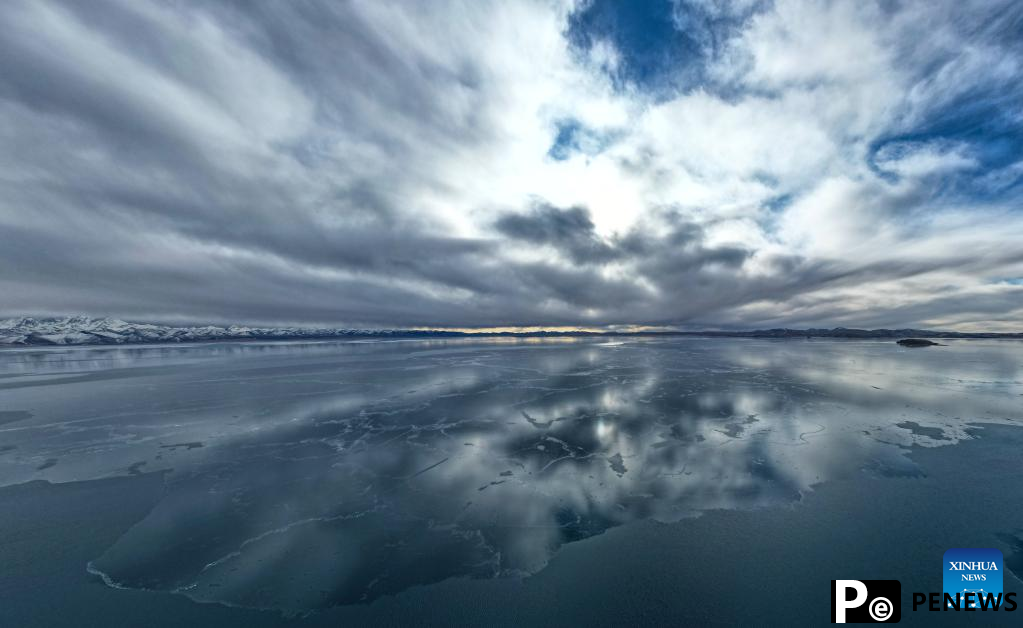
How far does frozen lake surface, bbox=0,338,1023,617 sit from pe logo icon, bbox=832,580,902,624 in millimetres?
259

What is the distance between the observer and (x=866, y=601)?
216 inches

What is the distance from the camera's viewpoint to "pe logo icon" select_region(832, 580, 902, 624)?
522 centimetres

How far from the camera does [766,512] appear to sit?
25.3 feet

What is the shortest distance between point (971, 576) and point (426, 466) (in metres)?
11.3

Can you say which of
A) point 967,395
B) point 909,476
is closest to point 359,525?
point 909,476

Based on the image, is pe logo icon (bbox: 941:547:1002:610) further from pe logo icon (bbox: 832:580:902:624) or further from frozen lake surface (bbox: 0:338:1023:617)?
pe logo icon (bbox: 832:580:902:624)

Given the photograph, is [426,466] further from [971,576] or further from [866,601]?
[971,576]

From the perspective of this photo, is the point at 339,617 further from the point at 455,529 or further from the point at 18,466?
the point at 18,466

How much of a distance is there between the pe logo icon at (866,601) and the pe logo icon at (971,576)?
750mm

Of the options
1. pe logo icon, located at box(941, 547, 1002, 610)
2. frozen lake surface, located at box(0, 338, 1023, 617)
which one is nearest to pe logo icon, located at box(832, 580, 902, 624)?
frozen lake surface, located at box(0, 338, 1023, 617)

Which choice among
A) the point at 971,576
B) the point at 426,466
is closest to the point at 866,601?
the point at 971,576

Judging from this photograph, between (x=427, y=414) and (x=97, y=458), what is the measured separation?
11.0 m

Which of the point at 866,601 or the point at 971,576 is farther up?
the point at 971,576

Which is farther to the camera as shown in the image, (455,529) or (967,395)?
(967,395)
